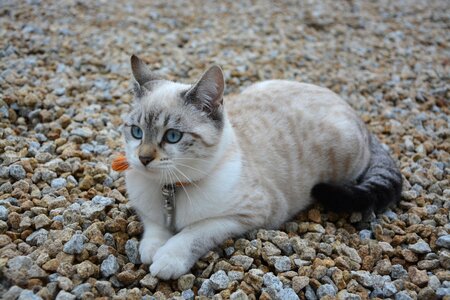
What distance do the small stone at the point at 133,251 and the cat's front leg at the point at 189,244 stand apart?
176mm

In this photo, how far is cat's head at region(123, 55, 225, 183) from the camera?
113 inches

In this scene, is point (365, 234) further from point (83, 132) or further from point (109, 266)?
point (83, 132)

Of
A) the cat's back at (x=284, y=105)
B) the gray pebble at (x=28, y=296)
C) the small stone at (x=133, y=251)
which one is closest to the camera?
the gray pebble at (x=28, y=296)

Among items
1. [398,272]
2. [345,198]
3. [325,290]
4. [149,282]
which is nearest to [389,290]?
[398,272]

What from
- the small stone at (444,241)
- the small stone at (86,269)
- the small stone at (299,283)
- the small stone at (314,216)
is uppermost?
the small stone at (86,269)

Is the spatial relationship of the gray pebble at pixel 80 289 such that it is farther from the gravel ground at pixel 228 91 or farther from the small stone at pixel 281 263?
the small stone at pixel 281 263

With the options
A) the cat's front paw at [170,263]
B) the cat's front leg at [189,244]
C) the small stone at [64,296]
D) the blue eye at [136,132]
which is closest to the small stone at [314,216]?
the cat's front leg at [189,244]

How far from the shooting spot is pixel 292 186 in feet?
12.1

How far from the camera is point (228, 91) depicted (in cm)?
534

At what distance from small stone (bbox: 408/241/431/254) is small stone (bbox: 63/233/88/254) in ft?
7.19

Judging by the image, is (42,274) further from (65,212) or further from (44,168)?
(44,168)

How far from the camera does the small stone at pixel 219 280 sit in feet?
9.05

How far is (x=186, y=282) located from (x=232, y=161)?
0.89m

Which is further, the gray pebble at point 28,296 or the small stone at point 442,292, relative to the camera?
the small stone at point 442,292
